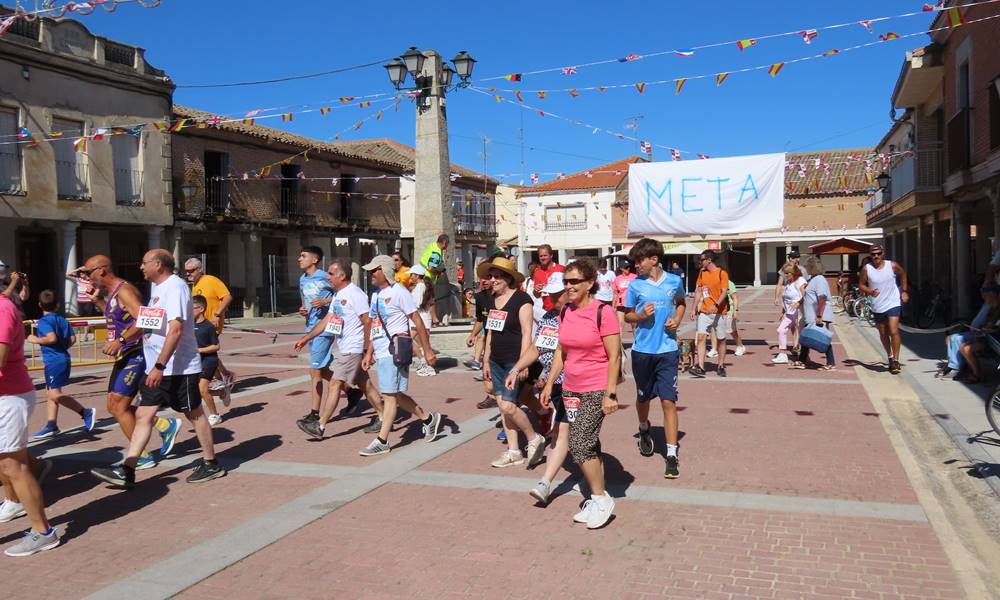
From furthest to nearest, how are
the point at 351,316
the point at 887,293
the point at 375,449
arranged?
the point at 887,293 < the point at 351,316 < the point at 375,449

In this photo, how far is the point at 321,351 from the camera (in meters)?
7.83

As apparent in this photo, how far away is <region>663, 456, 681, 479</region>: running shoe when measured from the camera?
5684 millimetres

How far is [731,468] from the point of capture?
5980mm

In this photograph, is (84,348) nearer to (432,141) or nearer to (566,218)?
A: (432,141)

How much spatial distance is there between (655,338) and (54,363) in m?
5.53

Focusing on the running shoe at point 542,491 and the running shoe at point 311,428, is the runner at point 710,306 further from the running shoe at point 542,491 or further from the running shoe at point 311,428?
the running shoe at point 542,491

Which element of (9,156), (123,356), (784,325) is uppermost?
(9,156)

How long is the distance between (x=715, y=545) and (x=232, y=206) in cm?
2574

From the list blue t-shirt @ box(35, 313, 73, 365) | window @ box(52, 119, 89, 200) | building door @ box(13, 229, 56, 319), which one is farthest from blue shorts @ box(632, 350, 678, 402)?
building door @ box(13, 229, 56, 319)

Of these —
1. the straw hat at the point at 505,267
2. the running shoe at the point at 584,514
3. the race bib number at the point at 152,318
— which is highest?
the straw hat at the point at 505,267

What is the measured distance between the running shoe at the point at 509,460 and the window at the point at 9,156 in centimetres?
1791

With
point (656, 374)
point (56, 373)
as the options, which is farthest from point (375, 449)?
point (56, 373)

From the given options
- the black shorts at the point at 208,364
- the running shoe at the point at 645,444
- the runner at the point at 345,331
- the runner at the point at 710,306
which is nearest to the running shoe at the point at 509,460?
the running shoe at the point at 645,444

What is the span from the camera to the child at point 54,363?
7469 mm
